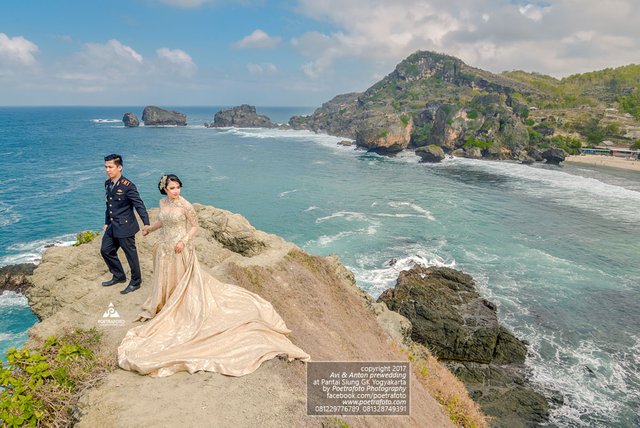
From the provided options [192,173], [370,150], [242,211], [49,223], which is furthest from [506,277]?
[370,150]

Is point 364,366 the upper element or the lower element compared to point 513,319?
upper

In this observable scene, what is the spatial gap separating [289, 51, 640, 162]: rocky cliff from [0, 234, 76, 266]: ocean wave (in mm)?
71598

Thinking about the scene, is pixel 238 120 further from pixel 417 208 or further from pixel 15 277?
pixel 15 277

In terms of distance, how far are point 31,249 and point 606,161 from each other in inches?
3939

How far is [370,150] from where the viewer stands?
94750mm

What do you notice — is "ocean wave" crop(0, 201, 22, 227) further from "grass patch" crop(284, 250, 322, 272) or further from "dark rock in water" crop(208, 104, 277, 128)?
"dark rock in water" crop(208, 104, 277, 128)

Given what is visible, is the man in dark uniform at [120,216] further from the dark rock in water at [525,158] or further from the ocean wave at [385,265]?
the dark rock in water at [525,158]

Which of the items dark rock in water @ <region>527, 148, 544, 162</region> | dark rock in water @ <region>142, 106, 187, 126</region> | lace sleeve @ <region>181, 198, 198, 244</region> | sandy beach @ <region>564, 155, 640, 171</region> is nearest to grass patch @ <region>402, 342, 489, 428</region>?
lace sleeve @ <region>181, 198, 198, 244</region>

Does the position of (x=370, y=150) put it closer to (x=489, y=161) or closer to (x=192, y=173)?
(x=489, y=161)

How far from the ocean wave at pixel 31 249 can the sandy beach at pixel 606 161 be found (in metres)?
93.3

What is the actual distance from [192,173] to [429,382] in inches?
2273

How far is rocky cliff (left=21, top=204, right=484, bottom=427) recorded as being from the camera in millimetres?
6070

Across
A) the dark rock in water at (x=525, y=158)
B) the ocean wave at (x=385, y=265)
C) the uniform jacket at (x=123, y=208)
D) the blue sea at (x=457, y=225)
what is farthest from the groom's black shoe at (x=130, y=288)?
the dark rock in water at (x=525, y=158)

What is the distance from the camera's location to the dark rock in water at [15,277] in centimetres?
2533
